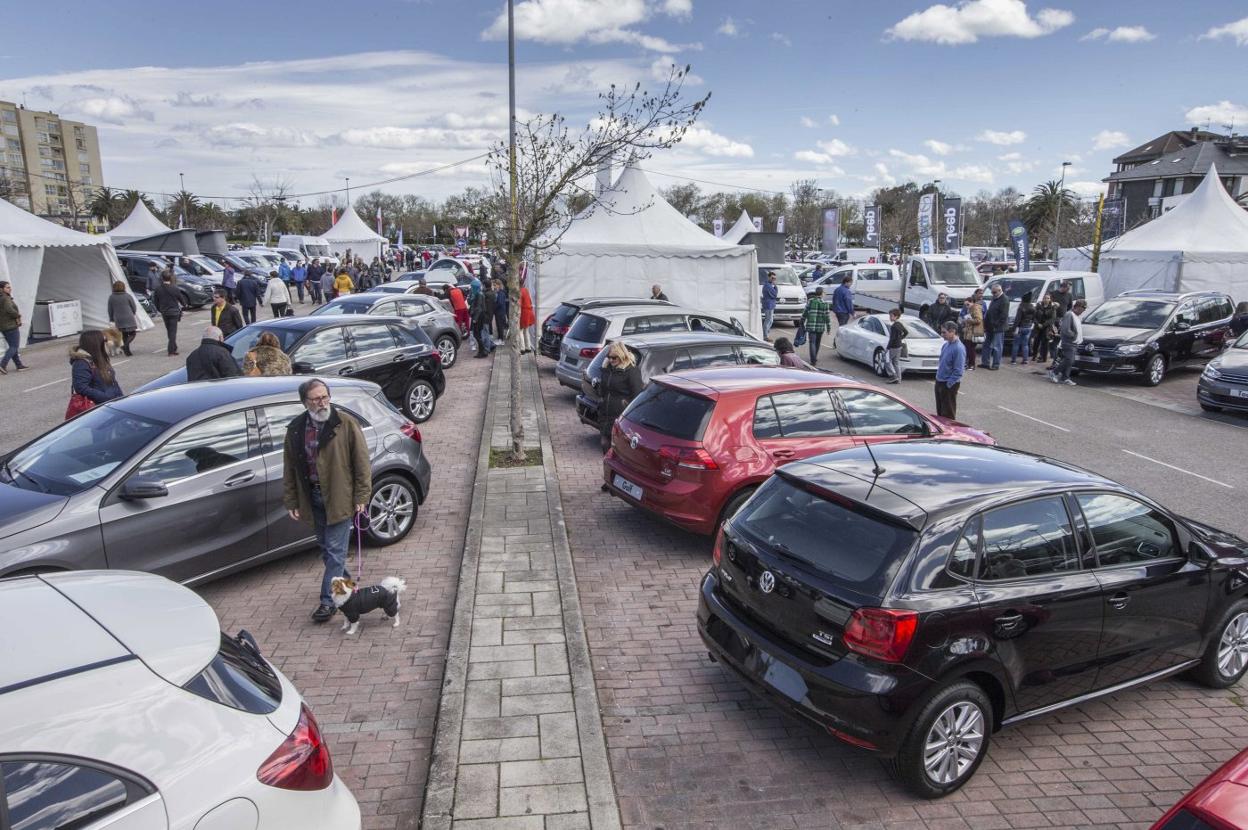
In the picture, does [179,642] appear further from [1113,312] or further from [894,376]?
[1113,312]

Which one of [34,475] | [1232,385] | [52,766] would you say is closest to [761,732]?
[52,766]

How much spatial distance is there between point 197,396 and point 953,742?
594 cm

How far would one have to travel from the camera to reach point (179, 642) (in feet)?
9.51

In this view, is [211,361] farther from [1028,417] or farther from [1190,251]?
[1190,251]

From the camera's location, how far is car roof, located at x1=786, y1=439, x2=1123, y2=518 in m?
4.51

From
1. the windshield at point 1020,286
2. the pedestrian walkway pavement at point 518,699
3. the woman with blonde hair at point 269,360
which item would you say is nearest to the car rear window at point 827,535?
the pedestrian walkway pavement at point 518,699

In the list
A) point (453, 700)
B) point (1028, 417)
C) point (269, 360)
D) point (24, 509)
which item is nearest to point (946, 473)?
point (453, 700)

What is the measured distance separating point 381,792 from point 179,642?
1.77 metres

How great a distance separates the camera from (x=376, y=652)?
5.68m

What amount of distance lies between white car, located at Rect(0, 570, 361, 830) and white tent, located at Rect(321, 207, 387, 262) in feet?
142

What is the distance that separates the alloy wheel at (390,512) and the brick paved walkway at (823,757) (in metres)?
2.31

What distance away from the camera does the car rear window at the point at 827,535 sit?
4188 millimetres

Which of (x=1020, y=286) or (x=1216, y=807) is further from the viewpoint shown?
(x=1020, y=286)

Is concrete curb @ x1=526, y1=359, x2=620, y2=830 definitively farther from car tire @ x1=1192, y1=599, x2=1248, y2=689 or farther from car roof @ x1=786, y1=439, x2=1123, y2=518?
car tire @ x1=1192, y1=599, x2=1248, y2=689
